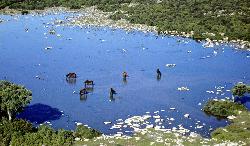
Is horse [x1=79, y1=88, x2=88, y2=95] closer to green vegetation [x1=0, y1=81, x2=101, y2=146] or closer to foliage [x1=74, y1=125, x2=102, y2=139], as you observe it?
green vegetation [x1=0, y1=81, x2=101, y2=146]

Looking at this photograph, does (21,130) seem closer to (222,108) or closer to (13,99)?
(13,99)

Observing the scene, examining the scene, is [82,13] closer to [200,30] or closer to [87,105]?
[200,30]

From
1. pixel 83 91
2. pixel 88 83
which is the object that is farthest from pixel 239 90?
pixel 88 83

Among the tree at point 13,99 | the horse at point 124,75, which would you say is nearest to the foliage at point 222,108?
the horse at point 124,75

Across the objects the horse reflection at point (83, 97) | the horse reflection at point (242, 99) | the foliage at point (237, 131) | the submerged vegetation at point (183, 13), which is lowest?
the submerged vegetation at point (183, 13)

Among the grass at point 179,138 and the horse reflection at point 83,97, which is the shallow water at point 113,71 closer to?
the horse reflection at point 83,97

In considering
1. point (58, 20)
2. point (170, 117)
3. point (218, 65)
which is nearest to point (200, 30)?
point (218, 65)

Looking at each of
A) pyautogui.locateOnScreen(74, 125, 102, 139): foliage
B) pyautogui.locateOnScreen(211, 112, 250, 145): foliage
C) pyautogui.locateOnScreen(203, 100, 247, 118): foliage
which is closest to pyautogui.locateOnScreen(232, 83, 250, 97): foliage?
pyautogui.locateOnScreen(203, 100, 247, 118): foliage
